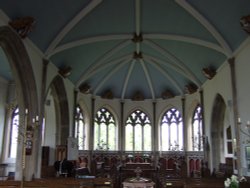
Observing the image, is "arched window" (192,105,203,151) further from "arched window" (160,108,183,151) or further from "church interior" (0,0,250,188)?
"arched window" (160,108,183,151)

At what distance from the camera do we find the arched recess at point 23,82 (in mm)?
12048

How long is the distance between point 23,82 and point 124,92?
11.6 metres

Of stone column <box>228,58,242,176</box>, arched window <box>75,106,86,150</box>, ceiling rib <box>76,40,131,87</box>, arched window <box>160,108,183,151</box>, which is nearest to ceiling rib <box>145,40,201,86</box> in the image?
ceiling rib <box>76,40,131,87</box>

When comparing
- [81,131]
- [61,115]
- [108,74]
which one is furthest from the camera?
[81,131]

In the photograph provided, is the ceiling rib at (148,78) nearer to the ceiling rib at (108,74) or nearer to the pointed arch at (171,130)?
the ceiling rib at (108,74)

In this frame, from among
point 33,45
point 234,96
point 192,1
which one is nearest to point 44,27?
point 33,45

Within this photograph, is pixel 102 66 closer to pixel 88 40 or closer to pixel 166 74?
pixel 88 40

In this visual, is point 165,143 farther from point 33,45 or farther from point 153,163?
point 33,45

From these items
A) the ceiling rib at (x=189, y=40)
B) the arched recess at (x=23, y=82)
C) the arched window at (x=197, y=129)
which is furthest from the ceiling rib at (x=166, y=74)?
the arched recess at (x=23, y=82)

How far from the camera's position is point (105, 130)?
78.5 ft

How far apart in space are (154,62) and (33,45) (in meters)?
9.35

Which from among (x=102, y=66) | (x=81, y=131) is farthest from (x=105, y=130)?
(x=102, y=66)

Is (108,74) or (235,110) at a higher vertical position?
(108,74)

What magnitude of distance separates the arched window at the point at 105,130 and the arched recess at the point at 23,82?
33.7 feet
